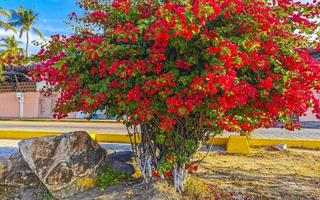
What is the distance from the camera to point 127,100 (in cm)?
375

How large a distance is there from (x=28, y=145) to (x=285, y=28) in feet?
11.6

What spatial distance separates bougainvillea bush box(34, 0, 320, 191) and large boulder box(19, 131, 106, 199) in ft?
1.97

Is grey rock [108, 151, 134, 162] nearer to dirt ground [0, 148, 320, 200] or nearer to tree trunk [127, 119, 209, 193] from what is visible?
dirt ground [0, 148, 320, 200]

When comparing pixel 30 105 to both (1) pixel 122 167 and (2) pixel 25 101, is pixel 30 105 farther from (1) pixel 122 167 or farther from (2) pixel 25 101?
(1) pixel 122 167

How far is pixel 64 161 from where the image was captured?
15.5ft

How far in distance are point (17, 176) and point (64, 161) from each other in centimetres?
91

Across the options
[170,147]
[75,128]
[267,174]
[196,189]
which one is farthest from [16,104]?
[170,147]

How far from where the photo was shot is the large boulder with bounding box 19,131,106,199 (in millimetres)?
4676

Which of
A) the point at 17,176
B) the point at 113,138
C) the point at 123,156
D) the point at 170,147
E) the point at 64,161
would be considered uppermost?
the point at 170,147

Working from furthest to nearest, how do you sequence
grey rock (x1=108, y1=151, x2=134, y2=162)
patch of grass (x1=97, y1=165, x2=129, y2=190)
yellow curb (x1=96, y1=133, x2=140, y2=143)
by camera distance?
yellow curb (x1=96, y1=133, x2=140, y2=143) → grey rock (x1=108, y1=151, x2=134, y2=162) → patch of grass (x1=97, y1=165, x2=129, y2=190)

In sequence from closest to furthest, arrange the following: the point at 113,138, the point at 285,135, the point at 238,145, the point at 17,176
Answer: the point at 17,176 < the point at 238,145 < the point at 113,138 < the point at 285,135

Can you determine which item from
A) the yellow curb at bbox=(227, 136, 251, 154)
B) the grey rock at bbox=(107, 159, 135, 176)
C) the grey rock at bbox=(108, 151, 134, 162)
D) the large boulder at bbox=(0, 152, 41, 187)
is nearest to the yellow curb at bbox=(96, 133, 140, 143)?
the yellow curb at bbox=(227, 136, 251, 154)

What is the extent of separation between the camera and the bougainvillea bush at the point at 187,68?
11.6 feet

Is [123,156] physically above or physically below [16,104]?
above
